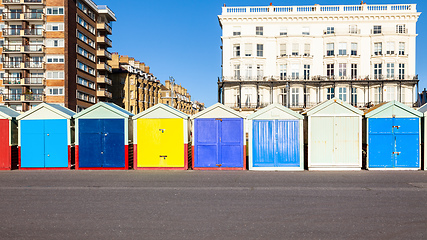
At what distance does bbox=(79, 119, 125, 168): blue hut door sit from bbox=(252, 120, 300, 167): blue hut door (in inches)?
228

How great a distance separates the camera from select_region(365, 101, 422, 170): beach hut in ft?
51.0

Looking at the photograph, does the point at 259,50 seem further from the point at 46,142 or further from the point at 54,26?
the point at 46,142

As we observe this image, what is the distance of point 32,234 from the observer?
676 cm

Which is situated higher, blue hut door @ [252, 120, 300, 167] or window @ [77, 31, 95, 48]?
window @ [77, 31, 95, 48]

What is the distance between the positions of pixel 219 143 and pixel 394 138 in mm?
7301

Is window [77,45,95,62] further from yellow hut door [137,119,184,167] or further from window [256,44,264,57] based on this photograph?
yellow hut door [137,119,184,167]

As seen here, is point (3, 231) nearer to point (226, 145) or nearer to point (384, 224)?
point (384, 224)

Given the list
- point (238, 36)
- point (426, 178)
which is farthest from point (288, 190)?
point (238, 36)

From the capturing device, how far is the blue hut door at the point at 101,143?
16094 millimetres

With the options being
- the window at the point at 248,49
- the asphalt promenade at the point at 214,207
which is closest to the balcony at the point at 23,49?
the window at the point at 248,49

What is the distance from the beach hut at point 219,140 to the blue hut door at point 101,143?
10.6 ft

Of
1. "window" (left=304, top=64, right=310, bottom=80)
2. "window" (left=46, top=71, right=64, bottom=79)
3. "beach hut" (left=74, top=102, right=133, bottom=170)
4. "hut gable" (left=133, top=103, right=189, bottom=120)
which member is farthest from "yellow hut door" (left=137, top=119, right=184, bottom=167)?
"window" (left=304, top=64, right=310, bottom=80)

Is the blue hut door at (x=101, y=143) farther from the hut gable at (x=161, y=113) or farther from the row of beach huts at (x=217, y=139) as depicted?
the hut gable at (x=161, y=113)

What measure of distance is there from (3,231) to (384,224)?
728 cm
